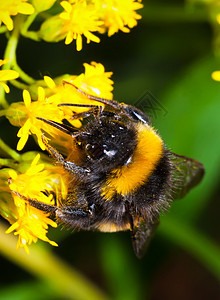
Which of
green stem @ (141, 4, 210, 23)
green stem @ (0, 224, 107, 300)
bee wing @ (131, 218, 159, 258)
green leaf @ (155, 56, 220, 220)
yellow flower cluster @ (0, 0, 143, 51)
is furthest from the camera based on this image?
green stem @ (141, 4, 210, 23)

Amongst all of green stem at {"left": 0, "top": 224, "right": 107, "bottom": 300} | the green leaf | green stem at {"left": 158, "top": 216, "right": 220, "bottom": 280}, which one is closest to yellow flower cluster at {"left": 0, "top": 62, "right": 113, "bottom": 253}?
green stem at {"left": 0, "top": 224, "right": 107, "bottom": 300}

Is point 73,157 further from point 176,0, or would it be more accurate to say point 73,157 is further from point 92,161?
point 176,0

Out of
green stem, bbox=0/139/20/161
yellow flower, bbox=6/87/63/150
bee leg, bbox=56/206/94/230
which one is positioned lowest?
bee leg, bbox=56/206/94/230

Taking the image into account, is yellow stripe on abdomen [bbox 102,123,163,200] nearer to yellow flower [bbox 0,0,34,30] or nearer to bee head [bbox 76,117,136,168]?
bee head [bbox 76,117,136,168]

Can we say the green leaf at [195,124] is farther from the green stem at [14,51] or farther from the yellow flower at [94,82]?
the green stem at [14,51]

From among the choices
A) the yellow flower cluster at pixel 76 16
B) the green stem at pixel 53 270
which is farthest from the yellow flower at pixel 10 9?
the green stem at pixel 53 270

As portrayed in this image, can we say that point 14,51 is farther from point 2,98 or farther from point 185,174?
point 185,174

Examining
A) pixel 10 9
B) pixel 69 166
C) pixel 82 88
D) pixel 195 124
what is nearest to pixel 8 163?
pixel 69 166
